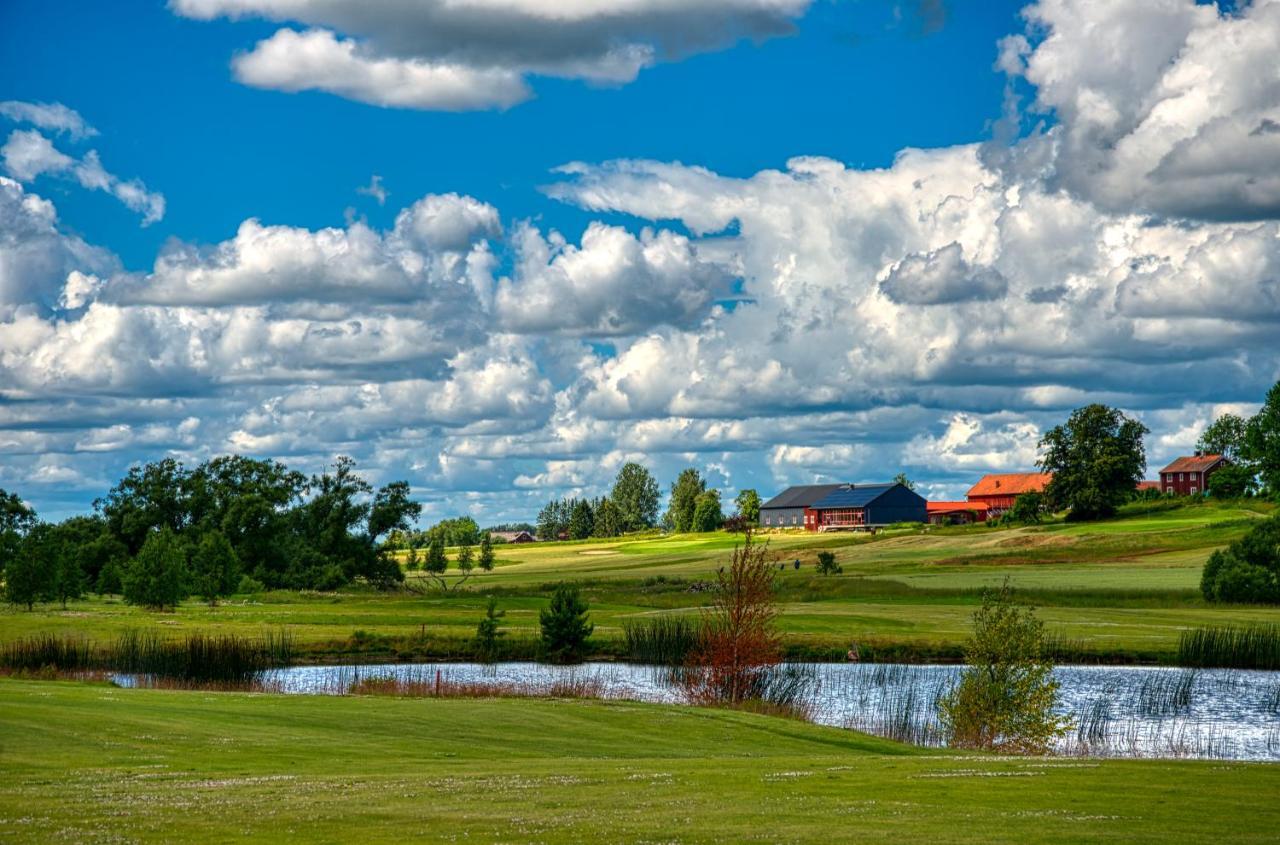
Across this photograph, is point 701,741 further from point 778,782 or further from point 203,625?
point 203,625

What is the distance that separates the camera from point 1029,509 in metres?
168

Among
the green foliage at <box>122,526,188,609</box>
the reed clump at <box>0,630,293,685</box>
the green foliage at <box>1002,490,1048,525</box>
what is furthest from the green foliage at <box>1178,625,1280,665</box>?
the green foliage at <box>1002,490,1048,525</box>

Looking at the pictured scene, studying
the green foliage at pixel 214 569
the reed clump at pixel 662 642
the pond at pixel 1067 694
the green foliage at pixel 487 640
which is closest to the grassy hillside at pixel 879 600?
the green foliage at pixel 487 640

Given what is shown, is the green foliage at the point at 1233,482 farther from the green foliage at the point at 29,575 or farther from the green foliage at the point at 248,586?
the green foliage at the point at 29,575

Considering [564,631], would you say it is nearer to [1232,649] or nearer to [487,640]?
[487,640]

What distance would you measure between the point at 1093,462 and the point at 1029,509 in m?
11.2

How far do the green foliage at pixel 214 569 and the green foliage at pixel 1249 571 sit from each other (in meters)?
69.3

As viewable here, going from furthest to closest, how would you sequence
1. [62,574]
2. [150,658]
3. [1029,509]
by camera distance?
[1029,509] < [62,574] < [150,658]

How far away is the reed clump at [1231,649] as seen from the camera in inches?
2422

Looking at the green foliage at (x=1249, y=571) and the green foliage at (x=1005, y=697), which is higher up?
the green foliage at (x=1249, y=571)

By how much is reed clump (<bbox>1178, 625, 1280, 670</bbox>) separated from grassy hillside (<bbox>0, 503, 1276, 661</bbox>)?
5.35 ft

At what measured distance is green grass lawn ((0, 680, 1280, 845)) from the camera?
61.1ft

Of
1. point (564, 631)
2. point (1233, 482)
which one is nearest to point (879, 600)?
point (564, 631)

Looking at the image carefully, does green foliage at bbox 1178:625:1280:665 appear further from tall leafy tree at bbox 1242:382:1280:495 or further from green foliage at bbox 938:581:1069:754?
tall leafy tree at bbox 1242:382:1280:495
